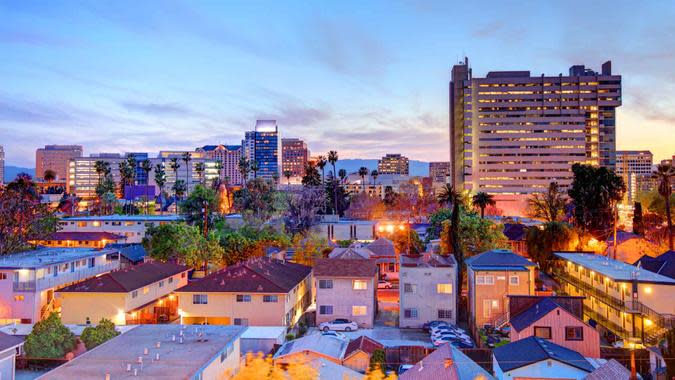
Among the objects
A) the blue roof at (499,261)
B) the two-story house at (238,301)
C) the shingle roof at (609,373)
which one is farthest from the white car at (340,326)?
the shingle roof at (609,373)

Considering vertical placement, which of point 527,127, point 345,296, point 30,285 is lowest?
point 345,296

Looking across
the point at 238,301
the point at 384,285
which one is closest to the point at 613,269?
the point at 384,285

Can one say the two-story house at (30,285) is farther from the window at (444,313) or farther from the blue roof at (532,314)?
the blue roof at (532,314)

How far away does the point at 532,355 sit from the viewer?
21.7m

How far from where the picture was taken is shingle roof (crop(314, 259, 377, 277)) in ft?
118

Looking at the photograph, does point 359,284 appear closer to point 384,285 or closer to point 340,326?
point 340,326

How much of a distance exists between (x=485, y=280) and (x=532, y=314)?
665 centimetres

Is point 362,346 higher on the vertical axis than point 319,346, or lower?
lower

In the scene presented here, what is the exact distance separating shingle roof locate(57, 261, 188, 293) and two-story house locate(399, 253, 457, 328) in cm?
1947

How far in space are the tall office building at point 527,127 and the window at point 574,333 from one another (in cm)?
12643

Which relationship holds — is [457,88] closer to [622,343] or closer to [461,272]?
[461,272]

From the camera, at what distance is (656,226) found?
60312 millimetres

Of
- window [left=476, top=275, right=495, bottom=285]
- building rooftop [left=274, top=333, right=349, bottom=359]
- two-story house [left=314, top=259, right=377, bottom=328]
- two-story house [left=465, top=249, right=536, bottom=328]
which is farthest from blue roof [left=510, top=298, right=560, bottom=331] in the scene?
two-story house [left=314, top=259, right=377, bottom=328]

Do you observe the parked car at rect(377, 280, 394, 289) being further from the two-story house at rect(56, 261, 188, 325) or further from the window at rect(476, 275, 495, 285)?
the two-story house at rect(56, 261, 188, 325)
